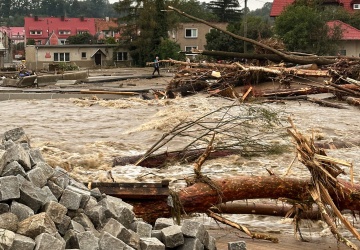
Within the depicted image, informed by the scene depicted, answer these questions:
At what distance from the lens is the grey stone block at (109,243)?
17.3ft

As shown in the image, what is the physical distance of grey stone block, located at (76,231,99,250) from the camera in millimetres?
5223

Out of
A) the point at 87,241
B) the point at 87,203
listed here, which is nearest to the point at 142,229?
the point at 87,203

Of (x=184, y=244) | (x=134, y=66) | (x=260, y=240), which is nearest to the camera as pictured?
(x=184, y=244)

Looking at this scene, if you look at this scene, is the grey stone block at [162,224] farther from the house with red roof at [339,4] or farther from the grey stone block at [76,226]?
the house with red roof at [339,4]

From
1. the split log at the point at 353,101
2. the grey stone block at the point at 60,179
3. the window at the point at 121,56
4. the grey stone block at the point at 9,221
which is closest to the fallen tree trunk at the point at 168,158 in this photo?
the grey stone block at the point at 60,179

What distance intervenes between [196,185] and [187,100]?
15.7 metres

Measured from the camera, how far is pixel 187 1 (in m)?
102

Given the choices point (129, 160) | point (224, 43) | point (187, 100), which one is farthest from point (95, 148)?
point (224, 43)

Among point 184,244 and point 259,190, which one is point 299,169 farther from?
point 184,244

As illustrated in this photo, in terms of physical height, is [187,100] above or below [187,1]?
below

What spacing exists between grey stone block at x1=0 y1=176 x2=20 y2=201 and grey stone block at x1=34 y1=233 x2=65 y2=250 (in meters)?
0.51

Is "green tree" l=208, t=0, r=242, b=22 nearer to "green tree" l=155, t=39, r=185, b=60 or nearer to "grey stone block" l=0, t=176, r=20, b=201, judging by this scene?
"green tree" l=155, t=39, r=185, b=60

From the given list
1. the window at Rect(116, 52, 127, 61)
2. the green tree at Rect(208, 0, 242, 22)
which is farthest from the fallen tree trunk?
the green tree at Rect(208, 0, 242, 22)

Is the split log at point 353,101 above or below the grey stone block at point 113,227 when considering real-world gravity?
below
